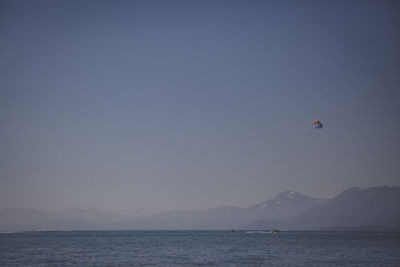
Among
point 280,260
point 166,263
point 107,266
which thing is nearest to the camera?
point 107,266

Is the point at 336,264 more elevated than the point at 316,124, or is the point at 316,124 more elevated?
the point at 316,124

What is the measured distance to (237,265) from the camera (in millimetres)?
43125

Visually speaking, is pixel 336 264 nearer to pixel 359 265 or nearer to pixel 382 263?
pixel 359 265

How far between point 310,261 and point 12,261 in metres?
39.4

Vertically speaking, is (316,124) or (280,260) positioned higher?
(316,124)

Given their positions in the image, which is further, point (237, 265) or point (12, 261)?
point (12, 261)

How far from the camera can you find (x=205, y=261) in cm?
4672

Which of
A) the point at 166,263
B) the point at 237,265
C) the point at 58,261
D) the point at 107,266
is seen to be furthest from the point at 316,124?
the point at 58,261

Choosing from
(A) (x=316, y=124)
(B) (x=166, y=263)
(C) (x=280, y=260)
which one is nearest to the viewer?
(B) (x=166, y=263)

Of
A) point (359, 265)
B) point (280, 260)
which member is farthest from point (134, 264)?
point (359, 265)

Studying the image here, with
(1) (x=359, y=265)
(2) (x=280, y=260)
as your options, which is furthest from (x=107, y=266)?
(1) (x=359, y=265)

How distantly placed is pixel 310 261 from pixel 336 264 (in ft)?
11.4

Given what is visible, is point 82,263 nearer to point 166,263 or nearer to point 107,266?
point 107,266

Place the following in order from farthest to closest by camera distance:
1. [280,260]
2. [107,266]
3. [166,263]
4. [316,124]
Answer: [316,124] < [280,260] < [166,263] < [107,266]
